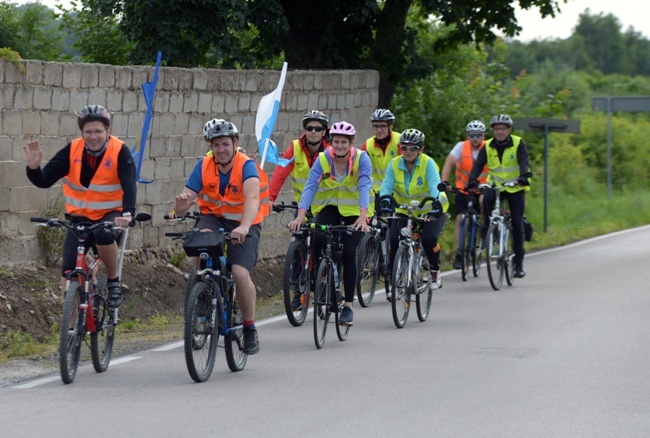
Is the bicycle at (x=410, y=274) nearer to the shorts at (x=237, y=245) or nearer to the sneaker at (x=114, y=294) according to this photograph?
the shorts at (x=237, y=245)

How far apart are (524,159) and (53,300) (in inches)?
248

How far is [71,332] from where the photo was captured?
9.28 m

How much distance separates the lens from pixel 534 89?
78.9 m

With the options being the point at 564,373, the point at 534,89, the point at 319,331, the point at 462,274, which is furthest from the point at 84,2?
the point at 534,89

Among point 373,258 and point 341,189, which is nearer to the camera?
Answer: point 341,189

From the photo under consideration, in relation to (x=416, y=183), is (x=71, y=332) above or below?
below

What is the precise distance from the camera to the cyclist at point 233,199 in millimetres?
9742

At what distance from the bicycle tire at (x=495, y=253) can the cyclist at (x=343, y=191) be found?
13.7 ft

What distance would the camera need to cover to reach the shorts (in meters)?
9.78

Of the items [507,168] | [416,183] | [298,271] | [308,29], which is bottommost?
[298,271]

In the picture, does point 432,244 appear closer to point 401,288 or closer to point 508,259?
point 401,288

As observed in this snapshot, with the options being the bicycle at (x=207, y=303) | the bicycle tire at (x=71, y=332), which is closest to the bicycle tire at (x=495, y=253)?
the bicycle at (x=207, y=303)

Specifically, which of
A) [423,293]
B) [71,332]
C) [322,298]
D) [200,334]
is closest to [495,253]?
[423,293]

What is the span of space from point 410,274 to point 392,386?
3497 millimetres
